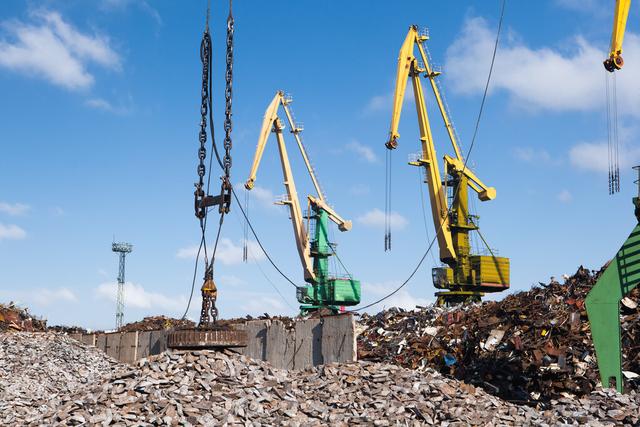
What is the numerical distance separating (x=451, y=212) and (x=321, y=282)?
15430 mm

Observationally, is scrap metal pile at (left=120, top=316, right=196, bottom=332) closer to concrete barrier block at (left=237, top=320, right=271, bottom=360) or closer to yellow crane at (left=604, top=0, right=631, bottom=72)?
concrete barrier block at (left=237, top=320, right=271, bottom=360)

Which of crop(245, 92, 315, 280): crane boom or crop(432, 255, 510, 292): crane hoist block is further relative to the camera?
crop(245, 92, 315, 280): crane boom

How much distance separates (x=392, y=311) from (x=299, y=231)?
116 ft

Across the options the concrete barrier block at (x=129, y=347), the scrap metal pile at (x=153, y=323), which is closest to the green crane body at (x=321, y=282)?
the scrap metal pile at (x=153, y=323)

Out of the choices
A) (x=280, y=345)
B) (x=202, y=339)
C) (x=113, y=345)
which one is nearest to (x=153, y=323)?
(x=113, y=345)

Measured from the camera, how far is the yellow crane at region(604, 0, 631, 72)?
73.6 ft

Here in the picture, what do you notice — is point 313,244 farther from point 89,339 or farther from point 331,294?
point 89,339

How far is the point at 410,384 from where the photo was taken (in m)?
12.1

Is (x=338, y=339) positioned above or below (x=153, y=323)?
below

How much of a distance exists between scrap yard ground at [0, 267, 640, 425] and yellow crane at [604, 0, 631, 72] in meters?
8.01

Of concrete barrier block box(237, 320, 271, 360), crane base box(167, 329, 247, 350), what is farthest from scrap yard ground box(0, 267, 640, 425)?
concrete barrier block box(237, 320, 271, 360)

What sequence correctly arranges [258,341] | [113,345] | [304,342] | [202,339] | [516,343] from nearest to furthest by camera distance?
[202,339], [516,343], [304,342], [258,341], [113,345]

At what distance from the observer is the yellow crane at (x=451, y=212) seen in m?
43.2

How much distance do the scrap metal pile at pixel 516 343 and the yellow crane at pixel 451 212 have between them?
2413 cm
